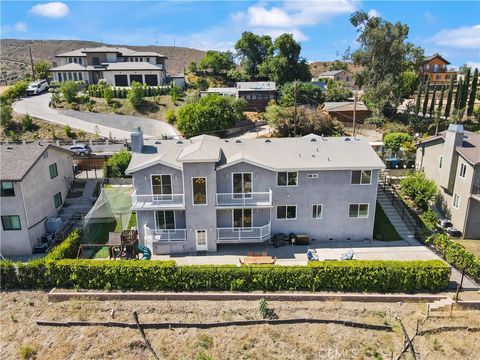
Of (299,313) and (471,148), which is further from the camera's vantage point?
(471,148)

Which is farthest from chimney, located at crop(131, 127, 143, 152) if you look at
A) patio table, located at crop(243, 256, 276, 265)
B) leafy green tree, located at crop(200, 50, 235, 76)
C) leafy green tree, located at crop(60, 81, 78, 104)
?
leafy green tree, located at crop(200, 50, 235, 76)

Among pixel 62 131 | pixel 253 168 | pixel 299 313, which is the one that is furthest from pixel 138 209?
pixel 62 131

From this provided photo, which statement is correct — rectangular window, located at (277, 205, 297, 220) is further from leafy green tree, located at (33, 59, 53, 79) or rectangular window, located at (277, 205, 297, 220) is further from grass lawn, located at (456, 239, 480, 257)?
leafy green tree, located at (33, 59, 53, 79)

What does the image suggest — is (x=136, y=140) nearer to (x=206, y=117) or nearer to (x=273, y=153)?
(x=273, y=153)

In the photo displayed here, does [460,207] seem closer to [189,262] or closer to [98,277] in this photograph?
[189,262]

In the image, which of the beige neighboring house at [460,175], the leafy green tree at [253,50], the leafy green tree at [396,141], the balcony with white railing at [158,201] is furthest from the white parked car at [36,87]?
the beige neighboring house at [460,175]

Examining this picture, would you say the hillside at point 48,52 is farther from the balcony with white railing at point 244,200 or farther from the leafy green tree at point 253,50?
the balcony with white railing at point 244,200
